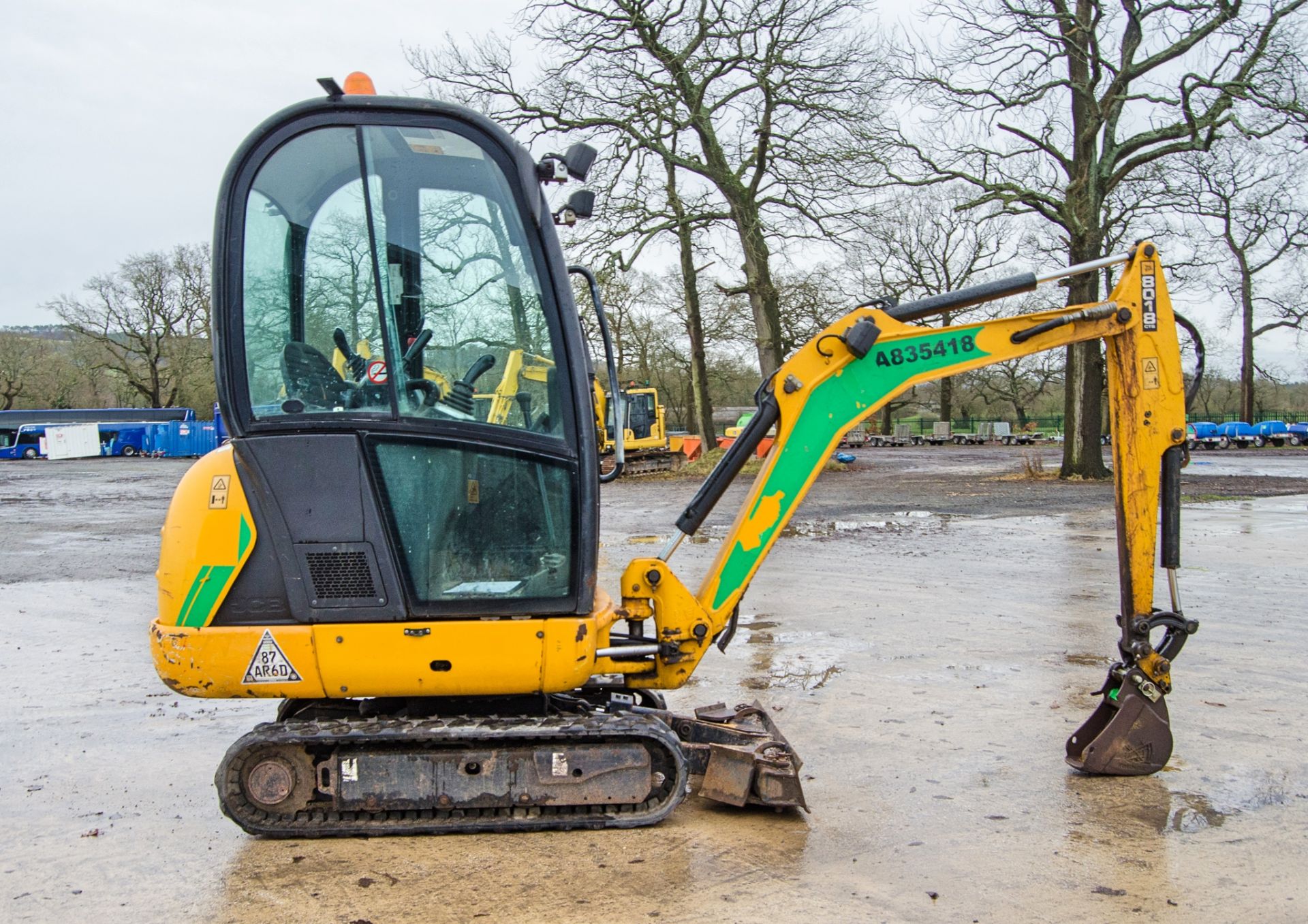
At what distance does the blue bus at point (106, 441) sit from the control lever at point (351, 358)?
5797cm

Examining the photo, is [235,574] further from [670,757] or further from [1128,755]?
[1128,755]

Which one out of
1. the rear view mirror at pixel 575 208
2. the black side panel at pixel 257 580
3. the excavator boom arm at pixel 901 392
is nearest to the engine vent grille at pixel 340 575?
the black side panel at pixel 257 580

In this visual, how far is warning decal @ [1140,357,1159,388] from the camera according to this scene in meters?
5.01

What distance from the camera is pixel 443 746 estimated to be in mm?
4293

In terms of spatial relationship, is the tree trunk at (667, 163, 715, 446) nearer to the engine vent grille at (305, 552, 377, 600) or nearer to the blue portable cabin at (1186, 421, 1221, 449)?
the blue portable cabin at (1186, 421, 1221, 449)

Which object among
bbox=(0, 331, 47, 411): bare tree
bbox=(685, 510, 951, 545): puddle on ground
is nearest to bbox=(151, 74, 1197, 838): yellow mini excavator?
bbox=(685, 510, 951, 545): puddle on ground

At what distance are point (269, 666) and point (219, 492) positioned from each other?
2.31 ft

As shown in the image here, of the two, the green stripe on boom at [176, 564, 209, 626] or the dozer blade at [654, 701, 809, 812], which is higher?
the green stripe on boom at [176, 564, 209, 626]

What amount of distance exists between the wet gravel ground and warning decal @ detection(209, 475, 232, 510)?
1356 millimetres

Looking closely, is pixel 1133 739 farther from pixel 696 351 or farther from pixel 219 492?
pixel 696 351

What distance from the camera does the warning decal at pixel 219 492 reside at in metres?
4.25

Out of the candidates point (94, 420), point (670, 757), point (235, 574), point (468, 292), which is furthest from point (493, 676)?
point (94, 420)

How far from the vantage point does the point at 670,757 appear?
4379mm

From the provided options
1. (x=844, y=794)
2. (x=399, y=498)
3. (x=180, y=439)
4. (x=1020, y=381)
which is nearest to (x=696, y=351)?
(x=844, y=794)
